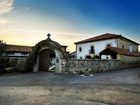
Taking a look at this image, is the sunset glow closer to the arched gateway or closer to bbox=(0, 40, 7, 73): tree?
the arched gateway

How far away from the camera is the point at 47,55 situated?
2123 centimetres

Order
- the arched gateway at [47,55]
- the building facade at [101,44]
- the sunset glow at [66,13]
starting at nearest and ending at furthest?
the sunset glow at [66,13] → the arched gateway at [47,55] → the building facade at [101,44]

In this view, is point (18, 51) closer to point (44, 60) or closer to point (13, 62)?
point (13, 62)

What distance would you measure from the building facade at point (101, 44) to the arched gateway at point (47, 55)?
526 inches

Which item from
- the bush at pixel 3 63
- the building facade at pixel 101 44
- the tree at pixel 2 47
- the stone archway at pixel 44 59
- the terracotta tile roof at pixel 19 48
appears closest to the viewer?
the bush at pixel 3 63

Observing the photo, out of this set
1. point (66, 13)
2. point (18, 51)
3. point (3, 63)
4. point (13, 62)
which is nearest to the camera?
point (66, 13)

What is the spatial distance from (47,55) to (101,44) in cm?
1679

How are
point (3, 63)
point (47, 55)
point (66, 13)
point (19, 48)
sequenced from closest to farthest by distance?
point (66, 13), point (3, 63), point (47, 55), point (19, 48)

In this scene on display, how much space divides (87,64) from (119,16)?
267 inches

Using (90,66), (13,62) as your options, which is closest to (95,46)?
(90,66)

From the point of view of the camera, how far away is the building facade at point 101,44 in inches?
1275

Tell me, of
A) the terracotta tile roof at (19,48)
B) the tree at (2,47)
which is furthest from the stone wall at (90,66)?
the terracotta tile roof at (19,48)

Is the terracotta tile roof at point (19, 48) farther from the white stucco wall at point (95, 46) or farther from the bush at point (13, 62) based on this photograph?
the bush at point (13, 62)

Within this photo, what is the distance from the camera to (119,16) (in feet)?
63.2
